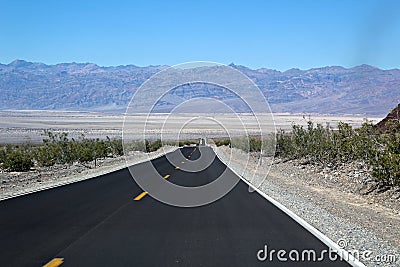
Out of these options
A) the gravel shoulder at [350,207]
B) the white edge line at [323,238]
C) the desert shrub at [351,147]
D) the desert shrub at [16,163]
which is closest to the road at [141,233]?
the white edge line at [323,238]

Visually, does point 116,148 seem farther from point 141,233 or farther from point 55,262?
point 55,262

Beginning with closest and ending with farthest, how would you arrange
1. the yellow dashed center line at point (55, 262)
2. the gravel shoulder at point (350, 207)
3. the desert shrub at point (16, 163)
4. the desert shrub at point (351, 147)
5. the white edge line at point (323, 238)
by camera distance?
the yellow dashed center line at point (55, 262) < the white edge line at point (323, 238) < the gravel shoulder at point (350, 207) < the desert shrub at point (351, 147) < the desert shrub at point (16, 163)

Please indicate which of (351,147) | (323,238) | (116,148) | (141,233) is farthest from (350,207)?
(116,148)

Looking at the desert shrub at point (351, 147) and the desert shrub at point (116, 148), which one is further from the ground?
the desert shrub at point (351, 147)

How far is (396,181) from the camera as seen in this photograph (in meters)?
15.1

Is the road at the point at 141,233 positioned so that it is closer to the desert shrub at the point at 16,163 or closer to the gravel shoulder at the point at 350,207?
the gravel shoulder at the point at 350,207

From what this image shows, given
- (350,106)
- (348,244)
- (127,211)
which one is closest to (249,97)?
(127,211)

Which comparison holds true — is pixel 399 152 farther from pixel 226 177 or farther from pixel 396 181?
pixel 226 177

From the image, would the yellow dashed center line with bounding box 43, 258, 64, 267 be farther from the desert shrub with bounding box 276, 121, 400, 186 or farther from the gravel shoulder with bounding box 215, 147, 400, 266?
the desert shrub with bounding box 276, 121, 400, 186

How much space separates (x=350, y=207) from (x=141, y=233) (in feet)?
24.3

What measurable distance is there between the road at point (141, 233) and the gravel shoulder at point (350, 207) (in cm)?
78

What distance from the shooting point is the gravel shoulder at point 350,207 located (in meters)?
8.70

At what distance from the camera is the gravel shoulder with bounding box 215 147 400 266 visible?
8703mm

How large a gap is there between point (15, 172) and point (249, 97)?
1810 cm
